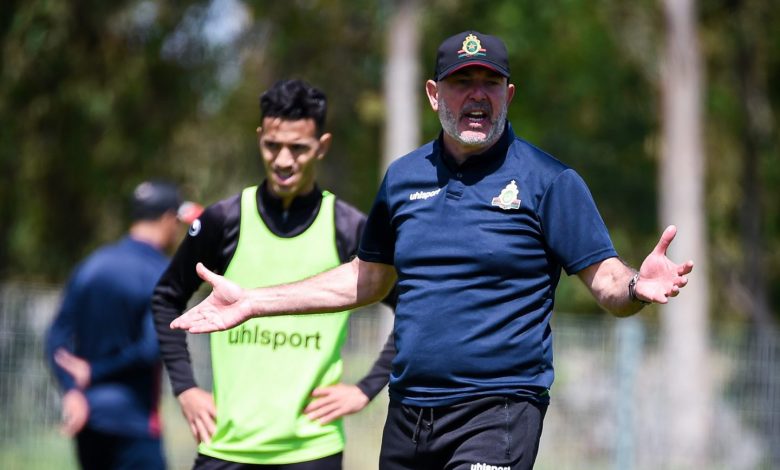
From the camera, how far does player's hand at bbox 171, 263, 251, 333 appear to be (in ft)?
14.8

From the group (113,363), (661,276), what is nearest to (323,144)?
(661,276)

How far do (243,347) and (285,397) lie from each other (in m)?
0.27

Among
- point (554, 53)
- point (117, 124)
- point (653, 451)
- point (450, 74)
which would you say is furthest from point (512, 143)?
point (554, 53)

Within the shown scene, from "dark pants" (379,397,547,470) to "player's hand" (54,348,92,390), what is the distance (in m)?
3.33

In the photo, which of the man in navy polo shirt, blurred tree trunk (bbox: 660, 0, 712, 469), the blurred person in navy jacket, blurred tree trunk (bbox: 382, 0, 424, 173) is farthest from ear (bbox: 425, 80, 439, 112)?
blurred tree trunk (bbox: 382, 0, 424, 173)

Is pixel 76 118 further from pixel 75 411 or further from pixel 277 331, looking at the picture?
pixel 277 331

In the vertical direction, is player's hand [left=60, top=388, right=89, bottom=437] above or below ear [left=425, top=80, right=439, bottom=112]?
below

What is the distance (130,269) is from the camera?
24.4ft

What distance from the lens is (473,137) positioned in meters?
4.50

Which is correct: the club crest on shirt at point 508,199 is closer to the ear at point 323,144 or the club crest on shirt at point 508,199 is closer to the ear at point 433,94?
the ear at point 433,94

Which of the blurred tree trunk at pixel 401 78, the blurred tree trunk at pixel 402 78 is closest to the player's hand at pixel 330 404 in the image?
the blurred tree trunk at pixel 401 78

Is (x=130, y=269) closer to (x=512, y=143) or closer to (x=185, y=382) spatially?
(x=185, y=382)

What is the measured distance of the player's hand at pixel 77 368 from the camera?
7.41m

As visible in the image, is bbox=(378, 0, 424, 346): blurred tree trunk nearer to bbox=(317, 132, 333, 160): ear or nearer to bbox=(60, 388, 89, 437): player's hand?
bbox=(60, 388, 89, 437): player's hand
